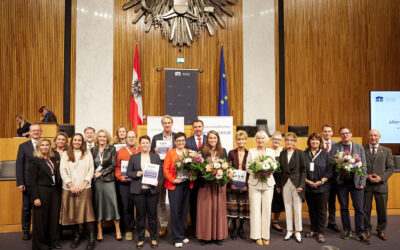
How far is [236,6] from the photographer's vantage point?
28.0 feet

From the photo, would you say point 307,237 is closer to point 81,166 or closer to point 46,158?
point 81,166

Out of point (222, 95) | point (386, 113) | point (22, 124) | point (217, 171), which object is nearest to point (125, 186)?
point (217, 171)

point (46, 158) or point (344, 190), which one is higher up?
point (46, 158)

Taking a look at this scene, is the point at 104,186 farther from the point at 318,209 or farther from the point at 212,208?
the point at 318,209

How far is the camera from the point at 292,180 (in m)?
4.16

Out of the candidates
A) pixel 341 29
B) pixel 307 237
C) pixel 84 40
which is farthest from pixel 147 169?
pixel 341 29

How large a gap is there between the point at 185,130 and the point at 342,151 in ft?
8.14

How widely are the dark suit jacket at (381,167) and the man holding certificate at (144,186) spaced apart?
3044mm

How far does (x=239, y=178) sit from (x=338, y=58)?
631 cm

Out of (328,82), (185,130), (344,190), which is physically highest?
(328,82)

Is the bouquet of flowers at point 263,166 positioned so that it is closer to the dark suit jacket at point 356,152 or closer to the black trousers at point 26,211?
the dark suit jacket at point 356,152

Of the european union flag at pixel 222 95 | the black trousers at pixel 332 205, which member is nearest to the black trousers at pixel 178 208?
the black trousers at pixel 332 205

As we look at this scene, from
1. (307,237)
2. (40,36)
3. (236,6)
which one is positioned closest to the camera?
(307,237)

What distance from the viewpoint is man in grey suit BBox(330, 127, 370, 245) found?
4.22 m
